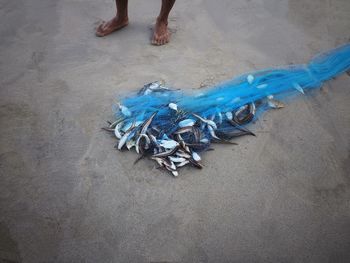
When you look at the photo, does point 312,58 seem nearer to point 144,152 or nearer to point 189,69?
point 189,69

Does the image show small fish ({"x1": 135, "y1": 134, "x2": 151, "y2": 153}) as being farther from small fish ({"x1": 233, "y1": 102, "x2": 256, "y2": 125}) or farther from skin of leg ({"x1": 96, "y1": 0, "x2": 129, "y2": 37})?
skin of leg ({"x1": 96, "y1": 0, "x2": 129, "y2": 37})

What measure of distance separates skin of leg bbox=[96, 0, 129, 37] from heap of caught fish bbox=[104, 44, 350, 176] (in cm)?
127

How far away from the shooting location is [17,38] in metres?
3.84

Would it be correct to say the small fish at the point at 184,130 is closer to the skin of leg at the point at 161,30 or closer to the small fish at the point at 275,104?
the small fish at the point at 275,104

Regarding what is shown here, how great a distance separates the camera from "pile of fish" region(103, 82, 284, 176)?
2.65 m

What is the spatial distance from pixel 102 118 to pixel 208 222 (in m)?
1.45

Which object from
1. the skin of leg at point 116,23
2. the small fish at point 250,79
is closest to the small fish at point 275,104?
the small fish at point 250,79

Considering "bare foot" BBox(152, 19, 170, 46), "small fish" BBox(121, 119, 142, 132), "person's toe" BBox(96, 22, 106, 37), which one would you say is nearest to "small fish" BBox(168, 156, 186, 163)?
"small fish" BBox(121, 119, 142, 132)

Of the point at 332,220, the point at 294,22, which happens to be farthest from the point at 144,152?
the point at 294,22

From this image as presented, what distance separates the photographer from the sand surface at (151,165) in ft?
7.20

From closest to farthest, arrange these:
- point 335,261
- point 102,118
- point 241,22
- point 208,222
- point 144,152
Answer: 1. point 335,261
2. point 208,222
3. point 144,152
4. point 102,118
5. point 241,22

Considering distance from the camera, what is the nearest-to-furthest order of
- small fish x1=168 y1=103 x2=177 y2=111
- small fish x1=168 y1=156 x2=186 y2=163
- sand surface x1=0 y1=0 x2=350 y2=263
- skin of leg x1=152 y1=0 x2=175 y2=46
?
sand surface x1=0 y1=0 x2=350 y2=263 → small fish x1=168 y1=156 x2=186 y2=163 → small fish x1=168 y1=103 x2=177 y2=111 → skin of leg x1=152 y1=0 x2=175 y2=46

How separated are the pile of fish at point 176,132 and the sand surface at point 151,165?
0.32ft

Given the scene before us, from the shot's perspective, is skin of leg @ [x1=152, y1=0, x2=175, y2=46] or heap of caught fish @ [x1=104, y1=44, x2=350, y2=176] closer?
heap of caught fish @ [x1=104, y1=44, x2=350, y2=176]
